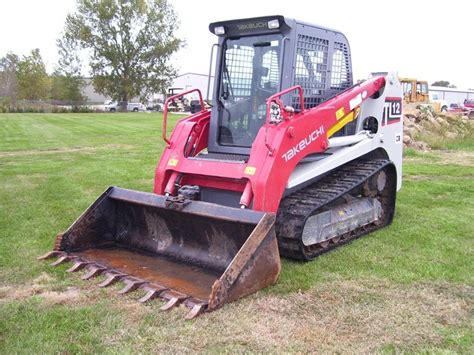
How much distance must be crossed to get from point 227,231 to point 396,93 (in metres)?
3.56

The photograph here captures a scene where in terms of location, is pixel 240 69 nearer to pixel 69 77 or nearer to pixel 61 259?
pixel 61 259

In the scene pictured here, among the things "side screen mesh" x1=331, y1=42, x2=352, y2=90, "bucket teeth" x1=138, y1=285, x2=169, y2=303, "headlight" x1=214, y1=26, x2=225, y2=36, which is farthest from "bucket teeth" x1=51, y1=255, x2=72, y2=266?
"side screen mesh" x1=331, y1=42, x2=352, y2=90

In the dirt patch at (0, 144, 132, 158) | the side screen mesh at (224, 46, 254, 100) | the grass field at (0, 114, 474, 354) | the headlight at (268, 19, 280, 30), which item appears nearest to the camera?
the grass field at (0, 114, 474, 354)

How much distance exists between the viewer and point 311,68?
616cm

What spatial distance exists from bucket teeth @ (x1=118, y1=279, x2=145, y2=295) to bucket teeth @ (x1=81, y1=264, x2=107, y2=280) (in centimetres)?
39

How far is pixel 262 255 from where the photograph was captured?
4504mm

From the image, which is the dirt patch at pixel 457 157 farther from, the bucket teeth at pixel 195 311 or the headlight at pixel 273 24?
the bucket teeth at pixel 195 311

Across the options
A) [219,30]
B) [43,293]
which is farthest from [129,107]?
[43,293]

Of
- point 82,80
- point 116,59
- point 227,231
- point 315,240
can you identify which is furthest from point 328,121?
point 82,80

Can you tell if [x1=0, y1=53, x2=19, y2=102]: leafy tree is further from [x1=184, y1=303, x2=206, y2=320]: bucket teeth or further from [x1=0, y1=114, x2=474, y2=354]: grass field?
[x1=184, y1=303, x2=206, y2=320]: bucket teeth

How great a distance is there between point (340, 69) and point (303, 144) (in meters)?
1.60

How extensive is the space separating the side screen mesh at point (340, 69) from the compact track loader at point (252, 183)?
2 cm

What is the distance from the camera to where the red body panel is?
5.13 m

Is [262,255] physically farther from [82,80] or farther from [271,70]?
[82,80]
